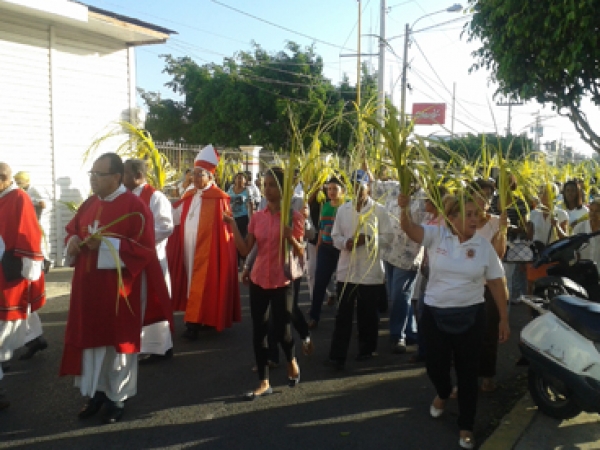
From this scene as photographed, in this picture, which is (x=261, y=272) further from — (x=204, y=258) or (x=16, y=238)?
(x=16, y=238)

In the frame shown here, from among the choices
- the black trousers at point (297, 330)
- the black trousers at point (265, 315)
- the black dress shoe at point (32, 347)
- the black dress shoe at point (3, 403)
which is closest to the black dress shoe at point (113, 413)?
the black dress shoe at point (3, 403)

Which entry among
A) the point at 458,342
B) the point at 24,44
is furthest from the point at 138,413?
the point at 24,44

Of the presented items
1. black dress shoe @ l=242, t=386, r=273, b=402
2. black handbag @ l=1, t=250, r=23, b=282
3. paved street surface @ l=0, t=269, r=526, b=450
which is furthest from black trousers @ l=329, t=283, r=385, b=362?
black handbag @ l=1, t=250, r=23, b=282

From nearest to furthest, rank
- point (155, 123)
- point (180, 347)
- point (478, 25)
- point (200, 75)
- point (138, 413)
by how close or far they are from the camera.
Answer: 1. point (138, 413)
2. point (180, 347)
3. point (478, 25)
4. point (200, 75)
5. point (155, 123)

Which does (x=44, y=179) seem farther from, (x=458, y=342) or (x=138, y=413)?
(x=458, y=342)

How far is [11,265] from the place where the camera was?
15.8 ft

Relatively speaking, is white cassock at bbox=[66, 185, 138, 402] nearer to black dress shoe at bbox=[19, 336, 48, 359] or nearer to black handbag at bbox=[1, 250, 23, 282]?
black handbag at bbox=[1, 250, 23, 282]

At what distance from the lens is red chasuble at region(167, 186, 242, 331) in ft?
20.5

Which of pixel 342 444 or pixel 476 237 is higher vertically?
pixel 476 237

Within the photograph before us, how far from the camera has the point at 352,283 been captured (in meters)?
5.46

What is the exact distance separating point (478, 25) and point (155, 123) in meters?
27.4

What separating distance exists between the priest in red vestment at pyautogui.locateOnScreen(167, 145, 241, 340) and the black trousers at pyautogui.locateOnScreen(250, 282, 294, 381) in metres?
1.59

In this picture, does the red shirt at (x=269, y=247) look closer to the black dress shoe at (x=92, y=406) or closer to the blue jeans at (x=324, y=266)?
the black dress shoe at (x=92, y=406)

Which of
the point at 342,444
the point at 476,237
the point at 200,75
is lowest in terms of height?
the point at 342,444
